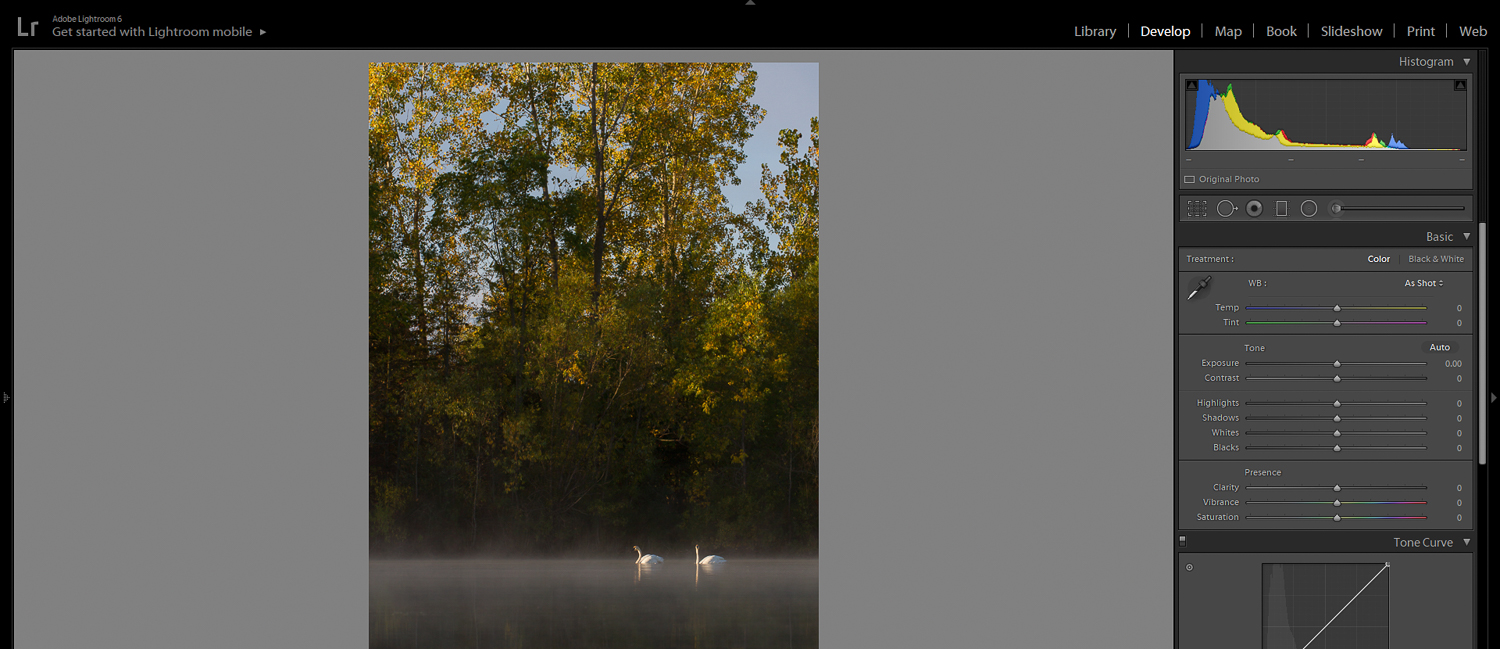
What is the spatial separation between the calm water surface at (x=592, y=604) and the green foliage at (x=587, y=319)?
94cm

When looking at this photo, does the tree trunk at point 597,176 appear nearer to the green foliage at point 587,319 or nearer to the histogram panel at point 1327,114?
the green foliage at point 587,319

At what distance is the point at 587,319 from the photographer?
61.5ft

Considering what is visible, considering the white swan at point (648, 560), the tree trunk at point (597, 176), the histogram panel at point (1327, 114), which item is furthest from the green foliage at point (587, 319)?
the histogram panel at point (1327, 114)

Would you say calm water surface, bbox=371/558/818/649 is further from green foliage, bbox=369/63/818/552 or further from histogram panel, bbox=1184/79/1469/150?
histogram panel, bbox=1184/79/1469/150

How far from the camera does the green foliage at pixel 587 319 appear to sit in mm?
18844

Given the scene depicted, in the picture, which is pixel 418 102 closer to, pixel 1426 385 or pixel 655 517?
pixel 655 517

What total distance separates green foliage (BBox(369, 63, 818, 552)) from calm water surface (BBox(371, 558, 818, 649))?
940 millimetres

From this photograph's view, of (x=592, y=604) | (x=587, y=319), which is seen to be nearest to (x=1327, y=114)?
(x=592, y=604)

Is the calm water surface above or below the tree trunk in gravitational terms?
below

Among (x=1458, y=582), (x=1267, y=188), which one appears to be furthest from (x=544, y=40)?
(x=1458, y=582)

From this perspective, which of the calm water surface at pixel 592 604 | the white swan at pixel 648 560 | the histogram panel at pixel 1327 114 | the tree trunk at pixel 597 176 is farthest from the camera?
the tree trunk at pixel 597 176

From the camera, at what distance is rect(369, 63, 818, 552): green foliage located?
1884cm

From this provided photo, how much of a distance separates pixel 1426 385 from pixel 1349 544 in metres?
0.74

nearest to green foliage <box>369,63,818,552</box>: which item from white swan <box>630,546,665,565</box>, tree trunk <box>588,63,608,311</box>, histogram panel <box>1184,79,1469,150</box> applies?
tree trunk <box>588,63,608,311</box>
